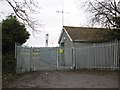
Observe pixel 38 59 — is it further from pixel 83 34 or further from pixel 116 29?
pixel 83 34

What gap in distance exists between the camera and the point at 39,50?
22.5 m

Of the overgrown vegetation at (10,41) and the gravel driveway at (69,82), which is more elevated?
the overgrown vegetation at (10,41)

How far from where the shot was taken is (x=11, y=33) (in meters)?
27.0

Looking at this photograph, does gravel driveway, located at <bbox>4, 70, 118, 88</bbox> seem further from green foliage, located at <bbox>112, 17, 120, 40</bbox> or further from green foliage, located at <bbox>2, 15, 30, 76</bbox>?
green foliage, located at <bbox>112, 17, 120, 40</bbox>

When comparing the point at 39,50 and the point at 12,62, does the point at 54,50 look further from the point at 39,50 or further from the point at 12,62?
the point at 12,62

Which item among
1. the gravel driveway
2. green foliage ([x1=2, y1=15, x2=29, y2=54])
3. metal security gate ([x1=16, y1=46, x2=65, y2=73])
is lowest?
the gravel driveway

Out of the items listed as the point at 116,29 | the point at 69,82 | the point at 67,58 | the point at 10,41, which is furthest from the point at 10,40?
the point at 69,82

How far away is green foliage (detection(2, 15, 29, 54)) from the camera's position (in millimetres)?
24312

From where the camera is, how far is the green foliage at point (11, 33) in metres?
24.3

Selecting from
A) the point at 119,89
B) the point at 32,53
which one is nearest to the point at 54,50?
the point at 32,53

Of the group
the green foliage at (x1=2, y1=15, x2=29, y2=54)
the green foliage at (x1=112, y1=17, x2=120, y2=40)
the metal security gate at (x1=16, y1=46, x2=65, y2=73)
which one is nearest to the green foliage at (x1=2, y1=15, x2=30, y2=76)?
the green foliage at (x1=2, y1=15, x2=29, y2=54)

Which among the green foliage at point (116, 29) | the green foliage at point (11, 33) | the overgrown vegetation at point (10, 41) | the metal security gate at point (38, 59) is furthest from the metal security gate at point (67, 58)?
the green foliage at point (11, 33)

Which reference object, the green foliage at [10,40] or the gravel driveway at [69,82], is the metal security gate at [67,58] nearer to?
the green foliage at [10,40]

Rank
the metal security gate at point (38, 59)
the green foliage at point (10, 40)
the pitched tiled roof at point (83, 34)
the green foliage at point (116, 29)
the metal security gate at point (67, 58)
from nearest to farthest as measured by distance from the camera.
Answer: the metal security gate at point (67, 58)
the green foliage at point (10, 40)
the metal security gate at point (38, 59)
the green foliage at point (116, 29)
the pitched tiled roof at point (83, 34)
